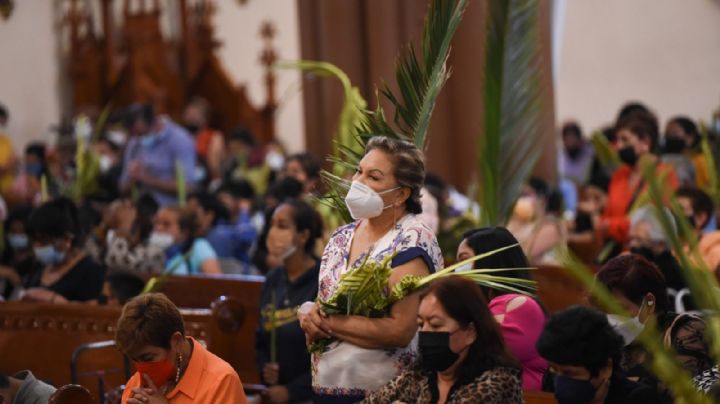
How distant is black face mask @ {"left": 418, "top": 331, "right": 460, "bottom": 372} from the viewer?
4.20 meters

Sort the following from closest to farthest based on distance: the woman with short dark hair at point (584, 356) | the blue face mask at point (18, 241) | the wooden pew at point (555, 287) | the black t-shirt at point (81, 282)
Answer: the woman with short dark hair at point (584, 356) < the black t-shirt at point (81, 282) < the wooden pew at point (555, 287) < the blue face mask at point (18, 241)

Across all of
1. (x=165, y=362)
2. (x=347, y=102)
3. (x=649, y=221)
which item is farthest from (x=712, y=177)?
(x=165, y=362)

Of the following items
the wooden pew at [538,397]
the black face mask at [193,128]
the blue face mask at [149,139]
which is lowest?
the black face mask at [193,128]

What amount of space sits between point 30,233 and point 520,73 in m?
2.70

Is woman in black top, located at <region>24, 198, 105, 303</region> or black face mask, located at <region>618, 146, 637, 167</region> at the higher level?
black face mask, located at <region>618, 146, 637, 167</region>

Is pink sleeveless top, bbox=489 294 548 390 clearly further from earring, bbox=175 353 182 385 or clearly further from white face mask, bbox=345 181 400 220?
earring, bbox=175 353 182 385

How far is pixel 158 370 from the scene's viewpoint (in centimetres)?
469

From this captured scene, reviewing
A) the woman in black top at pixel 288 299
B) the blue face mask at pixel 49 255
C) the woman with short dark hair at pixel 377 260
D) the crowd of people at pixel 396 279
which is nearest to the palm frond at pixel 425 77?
the crowd of people at pixel 396 279

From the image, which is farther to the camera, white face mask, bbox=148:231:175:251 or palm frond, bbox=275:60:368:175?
white face mask, bbox=148:231:175:251

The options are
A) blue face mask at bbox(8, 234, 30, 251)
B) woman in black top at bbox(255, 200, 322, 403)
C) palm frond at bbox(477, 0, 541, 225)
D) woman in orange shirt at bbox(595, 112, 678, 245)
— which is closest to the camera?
woman in black top at bbox(255, 200, 322, 403)

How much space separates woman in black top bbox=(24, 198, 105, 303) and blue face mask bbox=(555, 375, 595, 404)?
3.74 meters

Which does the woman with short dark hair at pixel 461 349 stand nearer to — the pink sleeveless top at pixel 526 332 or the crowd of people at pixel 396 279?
the crowd of people at pixel 396 279

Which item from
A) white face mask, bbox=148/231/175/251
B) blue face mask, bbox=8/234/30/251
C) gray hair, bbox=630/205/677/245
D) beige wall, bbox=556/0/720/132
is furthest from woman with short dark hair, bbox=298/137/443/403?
beige wall, bbox=556/0/720/132

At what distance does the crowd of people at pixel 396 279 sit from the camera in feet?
13.9
